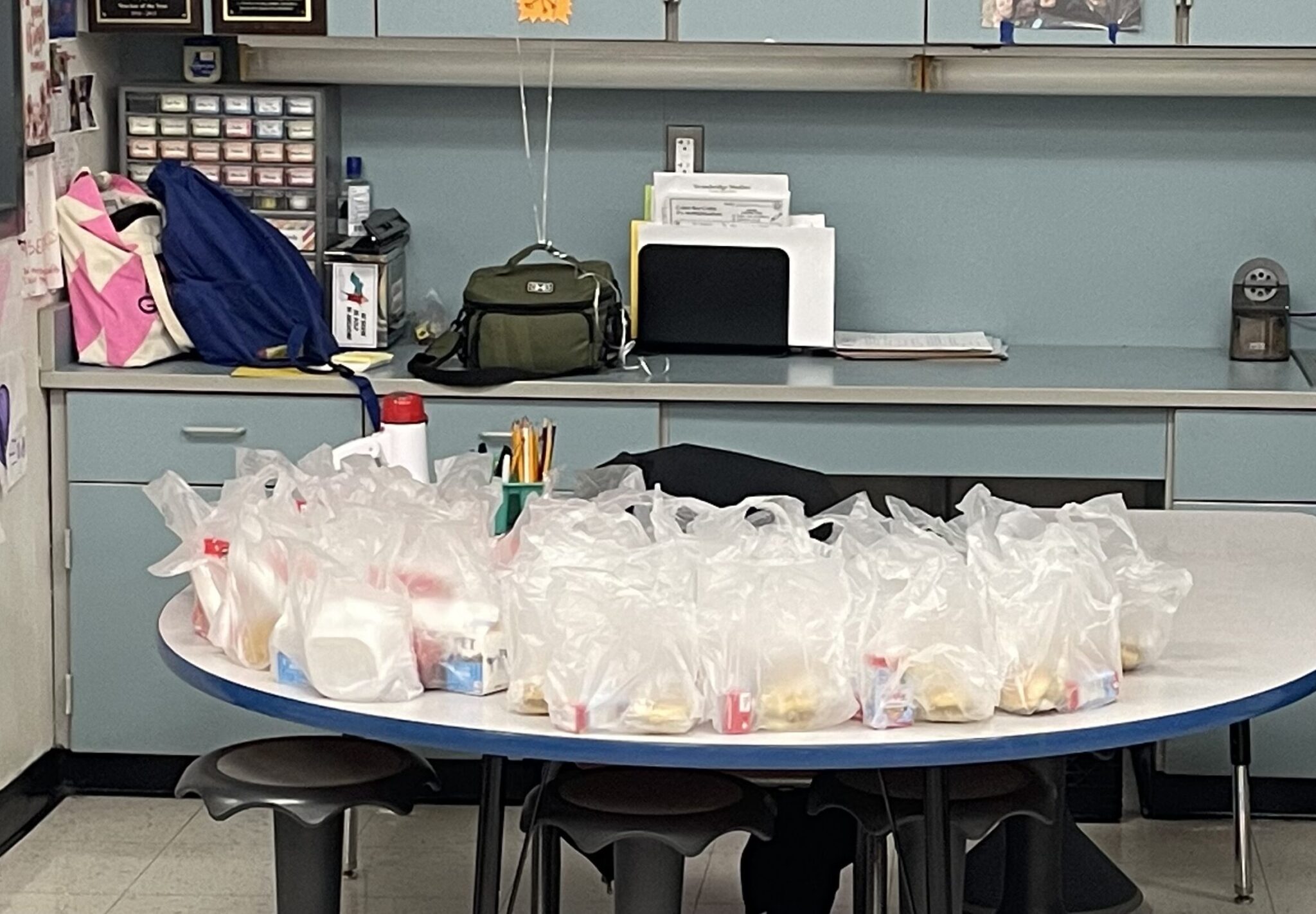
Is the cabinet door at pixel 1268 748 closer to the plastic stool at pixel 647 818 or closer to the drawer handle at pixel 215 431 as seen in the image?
the plastic stool at pixel 647 818

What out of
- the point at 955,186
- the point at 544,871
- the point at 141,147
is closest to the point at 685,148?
the point at 955,186

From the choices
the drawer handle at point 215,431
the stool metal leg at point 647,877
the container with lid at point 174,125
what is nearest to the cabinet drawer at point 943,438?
the drawer handle at point 215,431

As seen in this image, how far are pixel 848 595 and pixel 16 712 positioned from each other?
218 cm

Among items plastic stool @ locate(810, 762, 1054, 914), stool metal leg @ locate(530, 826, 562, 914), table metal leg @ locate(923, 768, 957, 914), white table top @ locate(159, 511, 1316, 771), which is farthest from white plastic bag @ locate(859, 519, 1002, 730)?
stool metal leg @ locate(530, 826, 562, 914)

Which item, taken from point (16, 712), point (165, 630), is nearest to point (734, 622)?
point (165, 630)

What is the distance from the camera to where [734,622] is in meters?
2.27

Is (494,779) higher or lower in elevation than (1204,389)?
lower

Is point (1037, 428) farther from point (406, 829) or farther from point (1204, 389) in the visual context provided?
point (406, 829)

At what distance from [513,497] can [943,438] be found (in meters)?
1.40

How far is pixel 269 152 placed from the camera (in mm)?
4297

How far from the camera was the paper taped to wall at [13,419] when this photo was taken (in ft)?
12.4

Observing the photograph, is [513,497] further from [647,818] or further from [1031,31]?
[1031,31]

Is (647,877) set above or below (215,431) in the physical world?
below

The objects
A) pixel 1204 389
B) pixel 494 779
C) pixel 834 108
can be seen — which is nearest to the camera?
pixel 494 779
